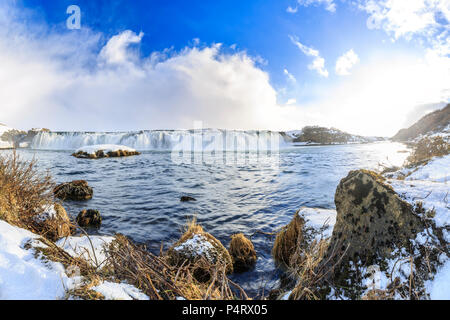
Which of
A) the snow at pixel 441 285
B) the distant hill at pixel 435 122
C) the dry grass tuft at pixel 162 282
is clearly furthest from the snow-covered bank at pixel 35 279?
the distant hill at pixel 435 122

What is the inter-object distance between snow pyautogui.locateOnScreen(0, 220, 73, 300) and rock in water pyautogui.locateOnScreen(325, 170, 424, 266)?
2.52 meters

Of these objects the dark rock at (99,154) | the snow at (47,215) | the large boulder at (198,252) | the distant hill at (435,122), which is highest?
the distant hill at (435,122)

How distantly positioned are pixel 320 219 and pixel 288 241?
914 mm

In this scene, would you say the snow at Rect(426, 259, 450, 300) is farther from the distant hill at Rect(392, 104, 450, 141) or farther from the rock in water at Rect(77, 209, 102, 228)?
the distant hill at Rect(392, 104, 450, 141)

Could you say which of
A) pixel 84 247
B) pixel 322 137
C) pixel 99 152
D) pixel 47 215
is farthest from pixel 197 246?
pixel 322 137

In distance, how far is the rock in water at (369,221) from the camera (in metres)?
2.20

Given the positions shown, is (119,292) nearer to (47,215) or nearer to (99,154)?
(47,215)

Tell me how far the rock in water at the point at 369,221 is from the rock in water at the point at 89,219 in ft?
23.8

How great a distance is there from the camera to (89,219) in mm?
7188

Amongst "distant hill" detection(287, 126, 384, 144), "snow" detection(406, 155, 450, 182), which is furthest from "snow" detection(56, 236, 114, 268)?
"distant hill" detection(287, 126, 384, 144)

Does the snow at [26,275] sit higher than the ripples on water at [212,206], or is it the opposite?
the snow at [26,275]

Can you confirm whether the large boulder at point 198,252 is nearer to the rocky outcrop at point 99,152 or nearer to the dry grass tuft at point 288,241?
the dry grass tuft at point 288,241

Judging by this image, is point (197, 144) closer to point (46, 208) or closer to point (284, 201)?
point (284, 201)
